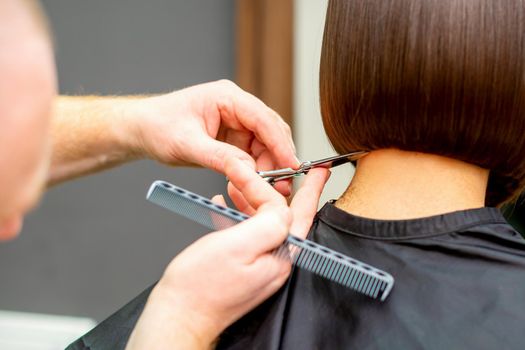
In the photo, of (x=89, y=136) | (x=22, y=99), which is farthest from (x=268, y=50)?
(x=22, y=99)

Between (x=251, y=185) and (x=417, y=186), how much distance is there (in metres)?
0.21

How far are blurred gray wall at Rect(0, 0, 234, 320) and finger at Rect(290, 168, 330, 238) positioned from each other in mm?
1370

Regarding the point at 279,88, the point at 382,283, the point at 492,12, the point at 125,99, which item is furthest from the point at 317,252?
the point at 279,88

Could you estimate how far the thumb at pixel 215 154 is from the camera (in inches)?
38.9

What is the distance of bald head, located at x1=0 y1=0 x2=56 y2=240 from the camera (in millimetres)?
505

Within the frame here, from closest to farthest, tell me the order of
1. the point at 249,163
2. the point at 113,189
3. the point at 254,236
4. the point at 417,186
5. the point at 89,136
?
the point at 254,236, the point at 417,186, the point at 249,163, the point at 89,136, the point at 113,189

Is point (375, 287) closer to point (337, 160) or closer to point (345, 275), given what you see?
point (345, 275)

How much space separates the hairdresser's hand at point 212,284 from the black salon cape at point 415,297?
0.25ft

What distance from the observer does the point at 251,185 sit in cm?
88

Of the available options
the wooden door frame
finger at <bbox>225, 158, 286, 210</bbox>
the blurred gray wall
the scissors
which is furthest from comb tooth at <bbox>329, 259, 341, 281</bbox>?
the blurred gray wall

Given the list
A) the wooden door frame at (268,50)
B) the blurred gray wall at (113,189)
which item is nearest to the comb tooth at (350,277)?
the wooden door frame at (268,50)

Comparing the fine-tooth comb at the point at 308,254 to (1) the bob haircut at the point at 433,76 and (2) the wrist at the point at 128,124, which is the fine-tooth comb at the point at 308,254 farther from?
(2) the wrist at the point at 128,124

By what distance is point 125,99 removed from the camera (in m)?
1.22

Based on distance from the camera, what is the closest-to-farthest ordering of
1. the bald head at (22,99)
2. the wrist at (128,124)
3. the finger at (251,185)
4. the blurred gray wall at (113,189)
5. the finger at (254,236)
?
the bald head at (22,99) < the finger at (254,236) < the finger at (251,185) < the wrist at (128,124) < the blurred gray wall at (113,189)
